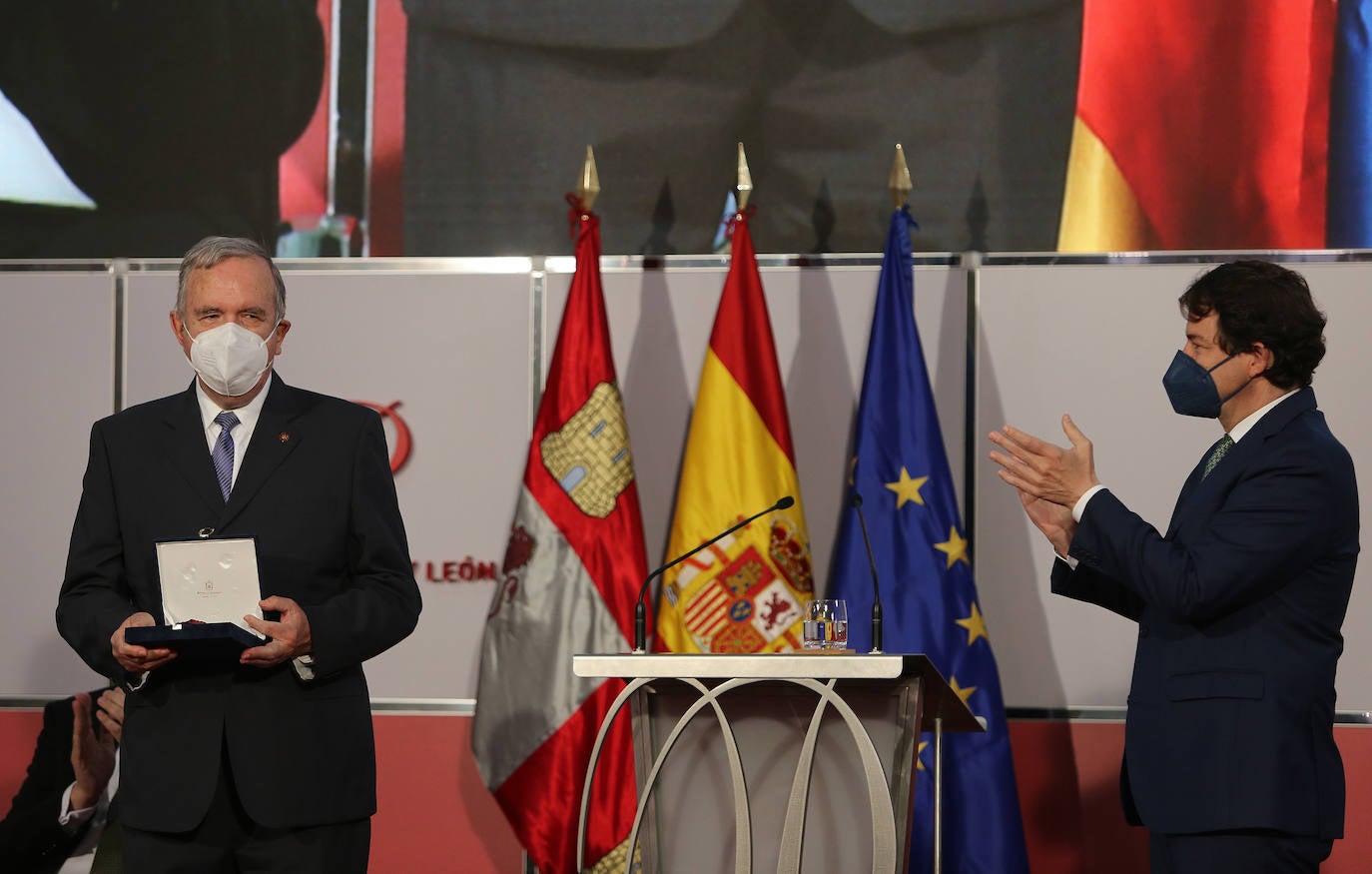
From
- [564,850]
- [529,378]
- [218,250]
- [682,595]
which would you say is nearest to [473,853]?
[564,850]

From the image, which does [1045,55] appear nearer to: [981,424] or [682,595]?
[981,424]

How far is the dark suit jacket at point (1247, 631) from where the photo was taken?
8.46ft

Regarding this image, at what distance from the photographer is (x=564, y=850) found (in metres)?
4.17

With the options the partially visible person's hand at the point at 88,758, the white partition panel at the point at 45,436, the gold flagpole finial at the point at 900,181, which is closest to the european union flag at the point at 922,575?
the gold flagpole finial at the point at 900,181

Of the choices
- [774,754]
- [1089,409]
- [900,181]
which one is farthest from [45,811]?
A: [1089,409]

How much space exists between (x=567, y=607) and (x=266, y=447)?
1886 mm

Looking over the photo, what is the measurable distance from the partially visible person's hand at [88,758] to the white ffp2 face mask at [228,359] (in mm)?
1747

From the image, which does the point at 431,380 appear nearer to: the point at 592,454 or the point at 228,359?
the point at 592,454

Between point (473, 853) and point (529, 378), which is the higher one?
point (529, 378)

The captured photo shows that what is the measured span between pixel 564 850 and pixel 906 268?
1997mm

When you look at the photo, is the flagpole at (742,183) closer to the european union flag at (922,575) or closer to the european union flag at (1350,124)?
the european union flag at (922,575)

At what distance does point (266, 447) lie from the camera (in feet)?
8.22

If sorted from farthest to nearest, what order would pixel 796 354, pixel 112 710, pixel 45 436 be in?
pixel 45 436
pixel 796 354
pixel 112 710

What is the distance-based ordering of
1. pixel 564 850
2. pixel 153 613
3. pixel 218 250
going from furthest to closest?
pixel 564 850 < pixel 218 250 < pixel 153 613
